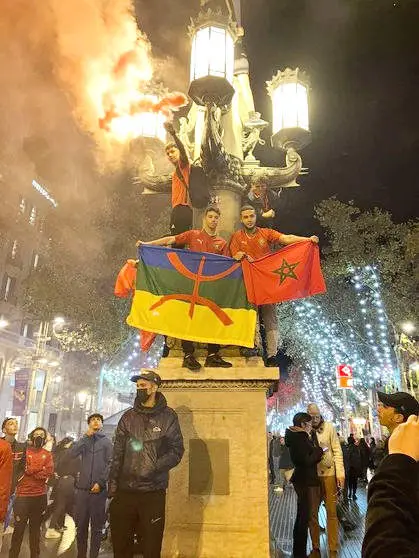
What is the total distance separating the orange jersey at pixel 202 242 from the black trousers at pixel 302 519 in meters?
3.60

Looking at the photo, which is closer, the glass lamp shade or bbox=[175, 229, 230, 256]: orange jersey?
bbox=[175, 229, 230, 256]: orange jersey

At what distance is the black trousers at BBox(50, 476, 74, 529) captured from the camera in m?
9.57

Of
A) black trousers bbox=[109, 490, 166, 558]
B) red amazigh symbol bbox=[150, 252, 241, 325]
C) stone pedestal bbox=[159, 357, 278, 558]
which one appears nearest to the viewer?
black trousers bbox=[109, 490, 166, 558]

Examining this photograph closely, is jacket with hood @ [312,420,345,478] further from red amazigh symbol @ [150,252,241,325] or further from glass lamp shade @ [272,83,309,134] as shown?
glass lamp shade @ [272,83,309,134]

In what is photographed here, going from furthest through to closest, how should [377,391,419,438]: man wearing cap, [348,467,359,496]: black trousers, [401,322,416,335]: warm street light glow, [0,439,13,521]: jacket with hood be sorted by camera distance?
1. [401,322,416,335]: warm street light glow
2. [348,467,359,496]: black trousers
3. [0,439,13,521]: jacket with hood
4. [377,391,419,438]: man wearing cap

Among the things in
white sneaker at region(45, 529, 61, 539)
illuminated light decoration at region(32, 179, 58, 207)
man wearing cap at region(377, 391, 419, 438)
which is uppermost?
illuminated light decoration at region(32, 179, 58, 207)

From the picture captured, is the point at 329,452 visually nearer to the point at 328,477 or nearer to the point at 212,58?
the point at 328,477

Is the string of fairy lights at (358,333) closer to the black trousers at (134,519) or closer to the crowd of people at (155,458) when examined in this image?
the crowd of people at (155,458)

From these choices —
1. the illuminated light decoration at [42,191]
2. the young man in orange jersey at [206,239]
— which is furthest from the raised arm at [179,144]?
the illuminated light decoration at [42,191]

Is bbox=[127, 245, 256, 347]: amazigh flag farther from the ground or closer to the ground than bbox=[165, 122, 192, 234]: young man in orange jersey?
closer to the ground

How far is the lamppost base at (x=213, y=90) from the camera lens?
6957 millimetres

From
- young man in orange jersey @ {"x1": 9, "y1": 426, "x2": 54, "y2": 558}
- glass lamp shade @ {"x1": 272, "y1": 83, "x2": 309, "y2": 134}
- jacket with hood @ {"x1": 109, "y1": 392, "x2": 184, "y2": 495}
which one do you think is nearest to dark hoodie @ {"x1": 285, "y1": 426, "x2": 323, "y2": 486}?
jacket with hood @ {"x1": 109, "y1": 392, "x2": 184, "y2": 495}

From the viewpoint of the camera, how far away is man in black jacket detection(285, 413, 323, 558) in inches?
257

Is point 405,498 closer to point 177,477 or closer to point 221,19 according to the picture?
point 177,477
